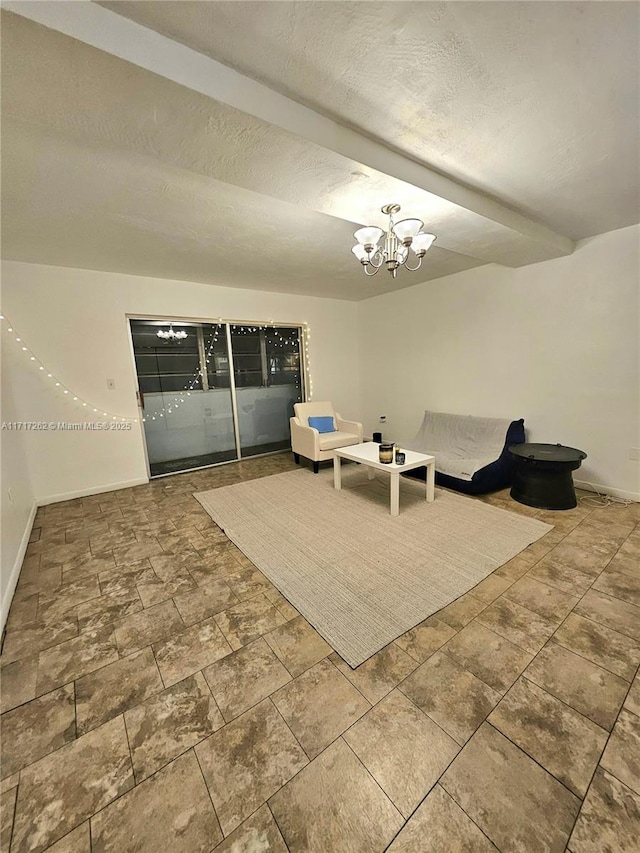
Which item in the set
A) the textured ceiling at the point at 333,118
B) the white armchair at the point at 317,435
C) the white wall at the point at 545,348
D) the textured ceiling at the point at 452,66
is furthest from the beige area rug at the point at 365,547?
the textured ceiling at the point at 452,66

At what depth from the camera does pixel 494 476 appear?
10.8 ft

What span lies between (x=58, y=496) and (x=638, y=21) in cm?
516

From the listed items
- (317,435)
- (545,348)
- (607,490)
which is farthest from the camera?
(317,435)

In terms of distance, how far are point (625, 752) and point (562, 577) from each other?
1035mm

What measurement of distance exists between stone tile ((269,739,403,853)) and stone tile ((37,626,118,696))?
1080mm

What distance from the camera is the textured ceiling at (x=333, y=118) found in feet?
3.56

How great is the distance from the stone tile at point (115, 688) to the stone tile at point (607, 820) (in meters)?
1.54

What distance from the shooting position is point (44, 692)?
1.41 meters

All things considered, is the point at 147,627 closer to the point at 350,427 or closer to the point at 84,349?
the point at 84,349

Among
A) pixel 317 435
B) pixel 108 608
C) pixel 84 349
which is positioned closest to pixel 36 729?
pixel 108 608

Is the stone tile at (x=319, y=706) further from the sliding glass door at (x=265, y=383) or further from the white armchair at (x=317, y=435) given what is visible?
the sliding glass door at (x=265, y=383)

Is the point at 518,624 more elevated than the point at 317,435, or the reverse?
the point at 317,435

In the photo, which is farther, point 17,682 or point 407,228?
point 407,228

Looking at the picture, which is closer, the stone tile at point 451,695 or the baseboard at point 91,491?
the stone tile at point 451,695
